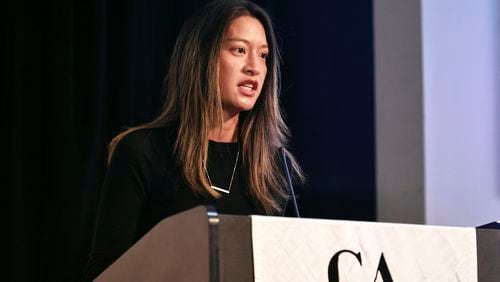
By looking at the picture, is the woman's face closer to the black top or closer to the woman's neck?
the woman's neck

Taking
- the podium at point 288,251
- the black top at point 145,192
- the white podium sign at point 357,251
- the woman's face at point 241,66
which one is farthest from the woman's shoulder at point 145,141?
the white podium sign at point 357,251

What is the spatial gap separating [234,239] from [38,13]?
1.64 m

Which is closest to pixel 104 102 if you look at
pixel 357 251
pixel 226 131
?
pixel 226 131

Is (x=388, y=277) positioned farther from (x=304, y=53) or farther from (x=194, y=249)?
(x=304, y=53)

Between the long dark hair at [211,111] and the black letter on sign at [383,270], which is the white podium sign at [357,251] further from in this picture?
the long dark hair at [211,111]

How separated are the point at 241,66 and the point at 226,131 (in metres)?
0.16

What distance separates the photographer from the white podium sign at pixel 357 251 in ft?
4.03

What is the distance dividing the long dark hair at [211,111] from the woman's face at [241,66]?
21mm

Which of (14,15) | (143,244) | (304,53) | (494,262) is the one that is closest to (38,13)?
(14,15)

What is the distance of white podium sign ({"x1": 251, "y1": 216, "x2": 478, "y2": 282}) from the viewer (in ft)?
4.03

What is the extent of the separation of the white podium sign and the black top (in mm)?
541

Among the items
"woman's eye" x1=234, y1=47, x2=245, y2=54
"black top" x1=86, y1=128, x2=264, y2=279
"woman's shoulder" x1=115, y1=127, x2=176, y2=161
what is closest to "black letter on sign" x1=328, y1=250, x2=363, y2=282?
"black top" x1=86, y1=128, x2=264, y2=279

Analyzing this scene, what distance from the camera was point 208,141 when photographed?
1936 mm

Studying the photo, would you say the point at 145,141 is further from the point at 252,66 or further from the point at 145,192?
the point at 252,66
